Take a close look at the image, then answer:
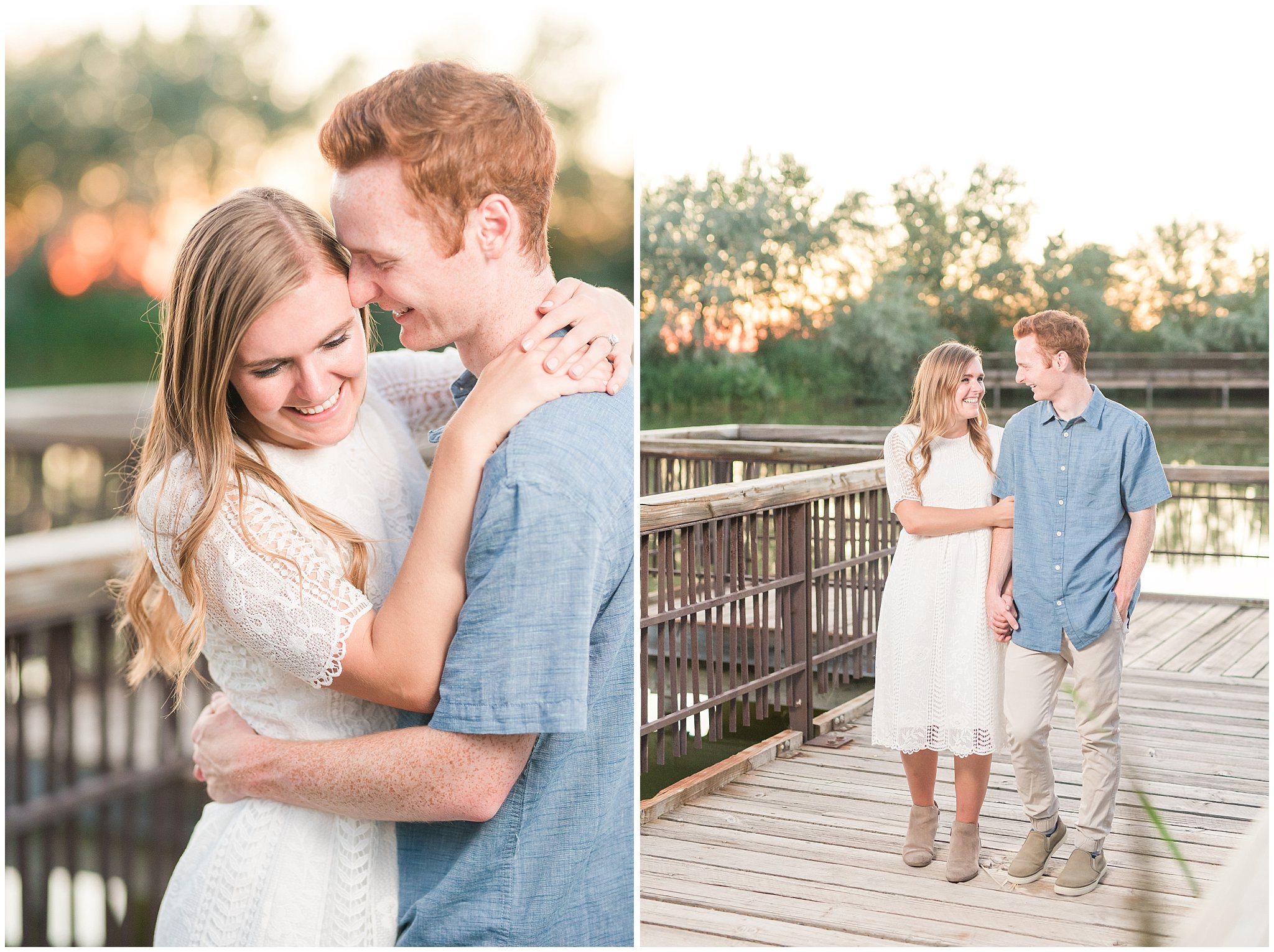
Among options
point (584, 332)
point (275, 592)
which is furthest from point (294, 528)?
point (584, 332)

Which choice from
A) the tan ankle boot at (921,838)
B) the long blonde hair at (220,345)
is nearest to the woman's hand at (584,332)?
the long blonde hair at (220,345)

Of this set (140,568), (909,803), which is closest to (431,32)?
(140,568)

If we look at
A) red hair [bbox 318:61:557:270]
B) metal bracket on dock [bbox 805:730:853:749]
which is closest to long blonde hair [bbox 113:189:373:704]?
red hair [bbox 318:61:557:270]

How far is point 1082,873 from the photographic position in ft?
5.65

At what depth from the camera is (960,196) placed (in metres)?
1.90

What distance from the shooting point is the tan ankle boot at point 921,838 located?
1.85m

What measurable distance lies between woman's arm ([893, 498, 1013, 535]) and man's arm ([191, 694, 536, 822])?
0.78m

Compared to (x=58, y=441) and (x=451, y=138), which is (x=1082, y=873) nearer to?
(x=451, y=138)

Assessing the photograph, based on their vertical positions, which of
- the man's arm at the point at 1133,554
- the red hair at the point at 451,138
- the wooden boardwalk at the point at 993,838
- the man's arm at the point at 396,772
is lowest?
the wooden boardwalk at the point at 993,838

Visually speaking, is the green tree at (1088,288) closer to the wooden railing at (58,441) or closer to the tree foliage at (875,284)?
the tree foliage at (875,284)

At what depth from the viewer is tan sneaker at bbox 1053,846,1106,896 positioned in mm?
1717

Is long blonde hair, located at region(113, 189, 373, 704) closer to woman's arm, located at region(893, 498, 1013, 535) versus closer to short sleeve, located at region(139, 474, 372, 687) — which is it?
short sleeve, located at region(139, 474, 372, 687)

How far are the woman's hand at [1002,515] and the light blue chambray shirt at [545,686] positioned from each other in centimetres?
65

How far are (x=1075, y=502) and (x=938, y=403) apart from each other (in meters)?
0.26
